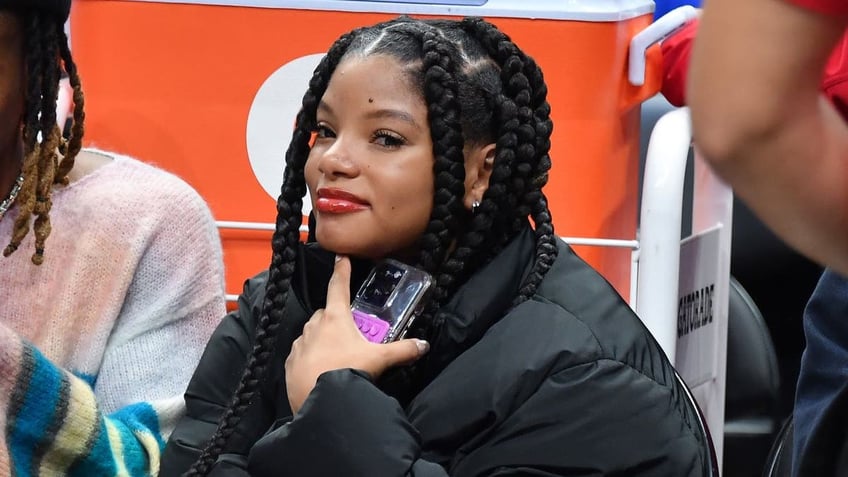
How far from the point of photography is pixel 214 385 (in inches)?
67.2

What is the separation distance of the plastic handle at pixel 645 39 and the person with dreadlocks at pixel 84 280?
0.82m

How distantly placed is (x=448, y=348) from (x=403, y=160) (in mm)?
228

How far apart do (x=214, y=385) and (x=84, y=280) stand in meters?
0.26

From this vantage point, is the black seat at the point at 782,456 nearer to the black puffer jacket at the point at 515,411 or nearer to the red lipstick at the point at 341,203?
the black puffer jacket at the point at 515,411

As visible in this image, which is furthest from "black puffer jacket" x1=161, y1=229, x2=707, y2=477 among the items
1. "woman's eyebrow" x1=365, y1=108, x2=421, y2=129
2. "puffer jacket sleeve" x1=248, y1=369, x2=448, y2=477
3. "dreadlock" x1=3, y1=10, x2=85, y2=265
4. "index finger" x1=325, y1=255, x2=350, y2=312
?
"dreadlock" x1=3, y1=10, x2=85, y2=265

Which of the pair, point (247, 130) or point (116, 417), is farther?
point (247, 130)

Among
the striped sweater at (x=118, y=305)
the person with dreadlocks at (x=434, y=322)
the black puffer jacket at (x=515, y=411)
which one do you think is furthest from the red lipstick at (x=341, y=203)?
the striped sweater at (x=118, y=305)

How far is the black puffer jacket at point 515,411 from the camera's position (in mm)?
1410

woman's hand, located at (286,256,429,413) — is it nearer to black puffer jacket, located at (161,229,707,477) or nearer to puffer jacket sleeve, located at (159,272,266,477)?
black puffer jacket, located at (161,229,707,477)

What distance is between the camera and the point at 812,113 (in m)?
0.70

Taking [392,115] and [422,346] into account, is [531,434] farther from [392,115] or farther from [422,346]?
[392,115]

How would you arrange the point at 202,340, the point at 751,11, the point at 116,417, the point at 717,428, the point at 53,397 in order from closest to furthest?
the point at 751,11 → the point at 53,397 → the point at 116,417 → the point at 202,340 → the point at 717,428

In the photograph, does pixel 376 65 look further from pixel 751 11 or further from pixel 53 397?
pixel 751 11

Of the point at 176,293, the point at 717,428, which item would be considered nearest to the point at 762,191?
the point at 176,293
